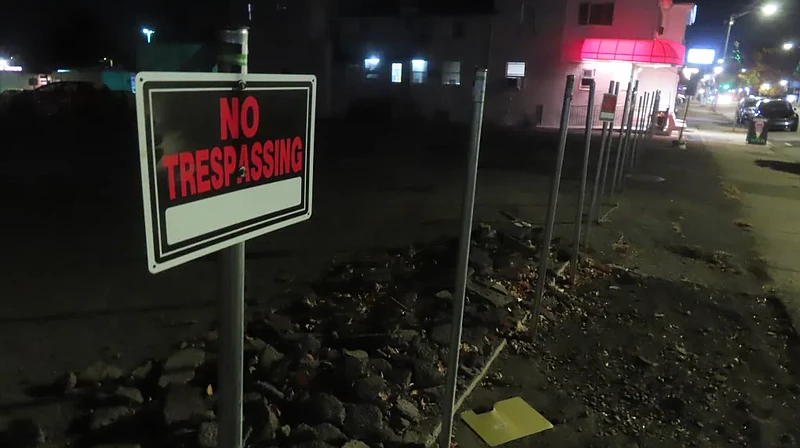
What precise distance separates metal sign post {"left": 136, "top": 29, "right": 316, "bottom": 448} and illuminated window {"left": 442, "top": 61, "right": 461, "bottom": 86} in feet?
94.4

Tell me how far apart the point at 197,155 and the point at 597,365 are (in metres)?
4.04

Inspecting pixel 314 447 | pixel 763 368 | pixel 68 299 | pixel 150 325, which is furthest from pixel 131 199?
pixel 763 368

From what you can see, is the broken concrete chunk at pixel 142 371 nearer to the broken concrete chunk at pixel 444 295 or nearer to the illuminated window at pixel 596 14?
the broken concrete chunk at pixel 444 295

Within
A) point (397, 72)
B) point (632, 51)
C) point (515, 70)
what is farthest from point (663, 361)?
point (397, 72)

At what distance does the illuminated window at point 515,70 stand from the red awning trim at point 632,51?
294 centimetres

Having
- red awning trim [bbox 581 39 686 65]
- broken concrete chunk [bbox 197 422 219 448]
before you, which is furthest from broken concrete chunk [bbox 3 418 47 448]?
red awning trim [bbox 581 39 686 65]

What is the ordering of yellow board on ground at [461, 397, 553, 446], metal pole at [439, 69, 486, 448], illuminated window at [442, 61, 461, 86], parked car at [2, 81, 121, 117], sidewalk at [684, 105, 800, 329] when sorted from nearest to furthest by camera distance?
metal pole at [439, 69, 486, 448] < yellow board on ground at [461, 397, 553, 446] < sidewalk at [684, 105, 800, 329] < parked car at [2, 81, 121, 117] < illuminated window at [442, 61, 461, 86]

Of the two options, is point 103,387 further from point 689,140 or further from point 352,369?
point 689,140

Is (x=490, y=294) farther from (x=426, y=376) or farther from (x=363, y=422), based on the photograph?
(x=363, y=422)

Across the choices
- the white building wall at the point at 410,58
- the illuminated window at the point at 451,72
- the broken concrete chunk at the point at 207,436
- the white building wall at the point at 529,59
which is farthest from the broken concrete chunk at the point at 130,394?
the illuminated window at the point at 451,72

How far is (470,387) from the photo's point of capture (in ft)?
14.3

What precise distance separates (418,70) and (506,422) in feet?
92.1

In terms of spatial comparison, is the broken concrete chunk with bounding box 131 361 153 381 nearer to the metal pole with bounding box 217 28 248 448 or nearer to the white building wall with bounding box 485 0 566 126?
the metal pole with bounding box 217 28 248 448

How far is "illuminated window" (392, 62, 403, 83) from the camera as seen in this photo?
30786mm
